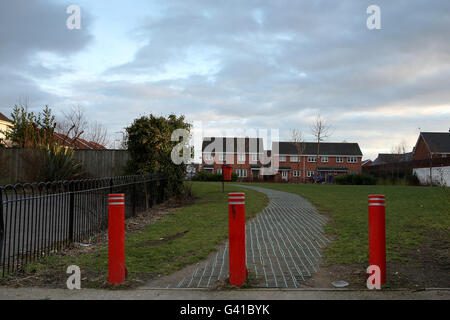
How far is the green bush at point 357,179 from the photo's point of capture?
41.2 meters

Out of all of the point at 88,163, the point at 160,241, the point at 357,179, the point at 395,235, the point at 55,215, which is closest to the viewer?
the point at 55,215

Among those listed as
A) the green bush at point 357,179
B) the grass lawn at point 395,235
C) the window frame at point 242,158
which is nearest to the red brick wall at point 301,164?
the window frame at point 242,158

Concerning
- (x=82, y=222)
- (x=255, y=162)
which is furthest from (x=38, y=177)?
(x=255, y=162)

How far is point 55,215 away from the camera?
6.71 metres

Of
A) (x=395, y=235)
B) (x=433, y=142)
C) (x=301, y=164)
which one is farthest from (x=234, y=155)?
(x=395, y=235)

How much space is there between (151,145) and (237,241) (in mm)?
10041

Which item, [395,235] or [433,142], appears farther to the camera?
[433,142]

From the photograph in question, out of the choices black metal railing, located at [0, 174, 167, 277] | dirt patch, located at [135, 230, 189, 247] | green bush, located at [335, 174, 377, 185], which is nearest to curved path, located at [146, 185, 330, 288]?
dirt patch, located at [135, 230, 189, 247]

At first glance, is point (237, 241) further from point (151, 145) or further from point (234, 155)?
point (234, 155)

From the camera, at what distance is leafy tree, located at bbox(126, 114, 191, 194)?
45.5ft

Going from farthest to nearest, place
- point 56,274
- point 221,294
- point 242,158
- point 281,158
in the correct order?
point 281,158 < point 242,158 < point 56,274 < point 221,294

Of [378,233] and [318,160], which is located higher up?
[318,160]

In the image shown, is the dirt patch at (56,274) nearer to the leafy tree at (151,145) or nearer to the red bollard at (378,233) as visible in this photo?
the red bollard at (378,233)
